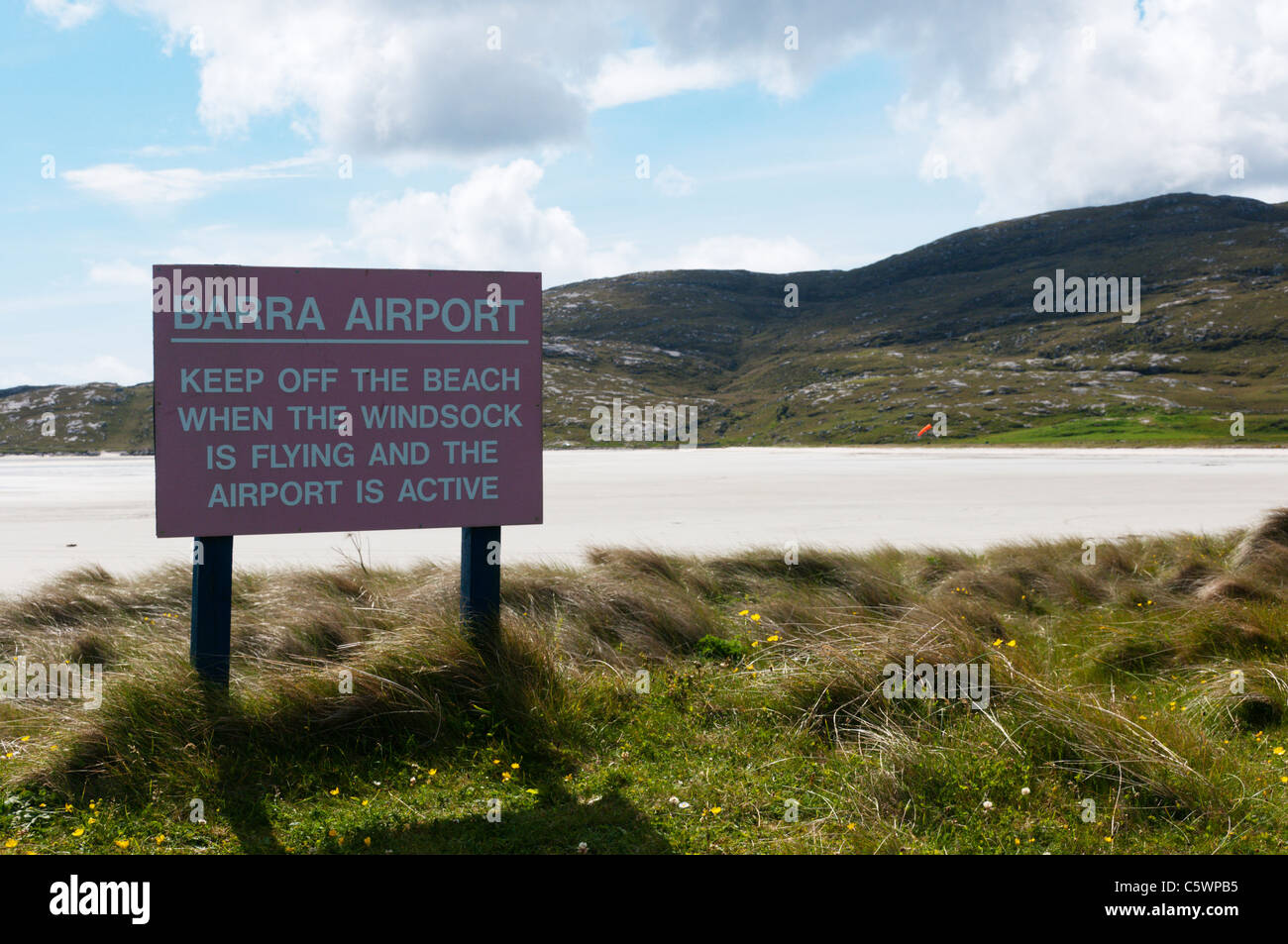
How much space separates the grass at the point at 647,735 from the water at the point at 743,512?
3736mm

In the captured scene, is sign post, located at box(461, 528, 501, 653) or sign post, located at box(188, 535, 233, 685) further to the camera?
sign post, located at box(461, 528, 501, 653)

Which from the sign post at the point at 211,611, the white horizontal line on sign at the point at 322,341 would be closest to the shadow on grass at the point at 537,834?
the sign post at the point at 211,611

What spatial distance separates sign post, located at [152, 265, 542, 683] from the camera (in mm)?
5449

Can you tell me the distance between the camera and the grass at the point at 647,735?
13.8 feet

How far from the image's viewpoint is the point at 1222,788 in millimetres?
4324
